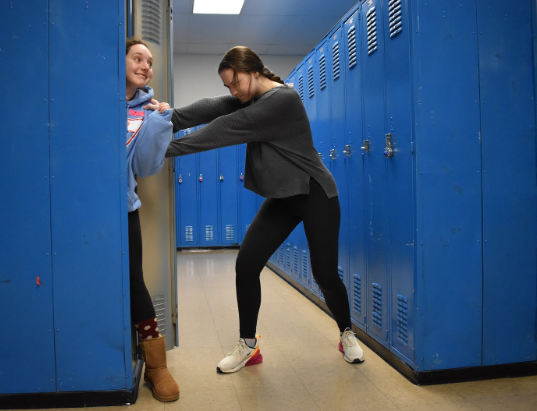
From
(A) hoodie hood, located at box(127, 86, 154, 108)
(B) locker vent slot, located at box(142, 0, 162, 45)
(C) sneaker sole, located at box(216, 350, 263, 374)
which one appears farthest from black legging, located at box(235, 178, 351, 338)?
(B) locker vent slot, located at box(142, 0, 162, 45)

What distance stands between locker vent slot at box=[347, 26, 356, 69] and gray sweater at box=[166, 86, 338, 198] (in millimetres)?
851

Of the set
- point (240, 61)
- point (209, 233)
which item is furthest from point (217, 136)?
point (209, 233)

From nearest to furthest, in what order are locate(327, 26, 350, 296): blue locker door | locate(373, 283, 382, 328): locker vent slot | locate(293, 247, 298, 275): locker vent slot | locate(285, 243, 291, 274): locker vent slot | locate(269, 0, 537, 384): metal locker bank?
locate(269, 0, 537, 384): metal locker bank, locate(373, 283, 382, 328): locker vent slot, locate(327, 26, 350, 296): blue locker door, locate(293, 247, 298, 275): locker vent slot, locate(285, 243, 291, 274): locker vent slot

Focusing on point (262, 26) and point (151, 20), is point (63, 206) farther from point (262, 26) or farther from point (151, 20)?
point (262, 26)

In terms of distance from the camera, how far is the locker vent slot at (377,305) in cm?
252

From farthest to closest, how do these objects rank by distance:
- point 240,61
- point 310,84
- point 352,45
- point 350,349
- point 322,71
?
point 310,84, point 322,71, point 352,45, point 350,349, point 240,61

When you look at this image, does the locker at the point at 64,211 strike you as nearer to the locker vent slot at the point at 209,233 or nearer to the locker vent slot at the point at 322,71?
the locker vent slot at the point at 322,71

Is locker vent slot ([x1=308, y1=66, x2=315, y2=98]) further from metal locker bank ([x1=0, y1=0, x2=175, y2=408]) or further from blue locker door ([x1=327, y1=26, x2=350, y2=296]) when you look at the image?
metal locker bank ([x1=0, y1=0, x2=175, y2=408])

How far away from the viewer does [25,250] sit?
70.9 inches

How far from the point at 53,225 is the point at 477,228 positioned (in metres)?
1.73

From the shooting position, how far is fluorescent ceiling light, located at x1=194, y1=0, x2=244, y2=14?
5.82 metres

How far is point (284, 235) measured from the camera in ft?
7.55

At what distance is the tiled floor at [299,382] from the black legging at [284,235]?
27cm

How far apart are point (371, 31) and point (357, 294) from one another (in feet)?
4.77
